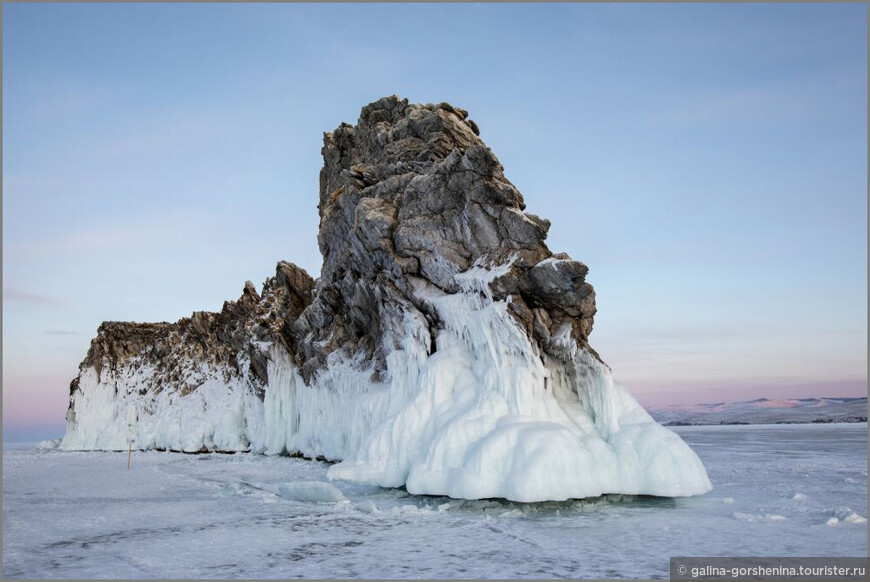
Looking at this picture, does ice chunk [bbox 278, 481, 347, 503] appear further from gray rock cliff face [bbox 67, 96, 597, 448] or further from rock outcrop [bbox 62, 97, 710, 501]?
gray rock cliff face [bbox 67, 96, 597, 448]

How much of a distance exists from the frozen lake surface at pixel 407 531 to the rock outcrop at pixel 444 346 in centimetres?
122

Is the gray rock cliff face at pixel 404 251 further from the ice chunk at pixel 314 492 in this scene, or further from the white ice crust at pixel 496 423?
the ice chunk at pixel 314 492

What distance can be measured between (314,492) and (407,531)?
6391mm

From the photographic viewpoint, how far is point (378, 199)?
30938 mm

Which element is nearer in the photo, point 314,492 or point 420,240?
point 314,492

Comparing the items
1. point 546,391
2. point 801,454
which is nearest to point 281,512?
point 546,391

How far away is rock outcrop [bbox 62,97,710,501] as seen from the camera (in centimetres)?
1961

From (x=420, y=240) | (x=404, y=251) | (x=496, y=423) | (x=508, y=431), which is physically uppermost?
(x=420, y=240)

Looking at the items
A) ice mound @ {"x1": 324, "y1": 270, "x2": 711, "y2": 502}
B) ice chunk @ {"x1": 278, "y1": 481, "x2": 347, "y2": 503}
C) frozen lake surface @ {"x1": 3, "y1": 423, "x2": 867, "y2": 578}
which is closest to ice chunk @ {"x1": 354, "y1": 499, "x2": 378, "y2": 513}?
frozen lake surface @ {"x1": 3, "y1": 423, "x2": 867, "y2": 578}

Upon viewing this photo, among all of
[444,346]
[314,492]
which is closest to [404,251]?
[444,346]

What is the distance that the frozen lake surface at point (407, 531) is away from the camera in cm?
1282

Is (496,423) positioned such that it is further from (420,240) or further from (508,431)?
(420,240)

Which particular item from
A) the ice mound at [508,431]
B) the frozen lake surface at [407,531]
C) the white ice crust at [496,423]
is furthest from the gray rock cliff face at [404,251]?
the frozen lake surface at [407,531]

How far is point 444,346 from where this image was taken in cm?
2550
